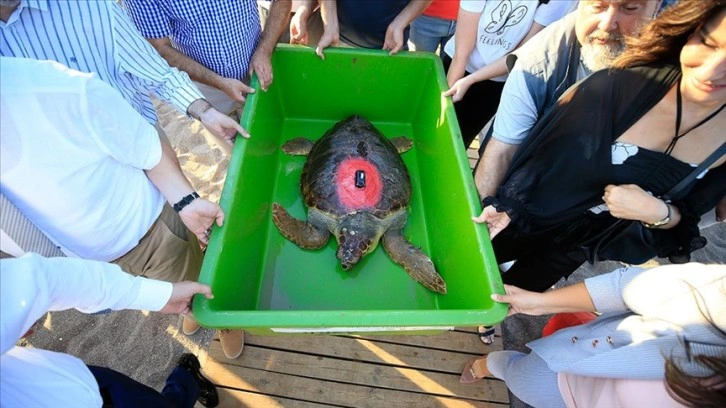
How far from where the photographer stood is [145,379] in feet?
6.16

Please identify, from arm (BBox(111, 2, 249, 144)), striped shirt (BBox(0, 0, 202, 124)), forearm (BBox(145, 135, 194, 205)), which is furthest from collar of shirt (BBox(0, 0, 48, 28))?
forearm (BBox(145, 135, 194, 205))

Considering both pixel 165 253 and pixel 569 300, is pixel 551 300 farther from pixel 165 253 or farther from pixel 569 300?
pixel 165 253

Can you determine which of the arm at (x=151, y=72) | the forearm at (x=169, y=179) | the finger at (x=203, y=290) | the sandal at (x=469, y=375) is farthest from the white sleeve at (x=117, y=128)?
the sandal at (x=469, y=375)

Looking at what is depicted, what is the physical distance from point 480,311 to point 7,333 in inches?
49.2

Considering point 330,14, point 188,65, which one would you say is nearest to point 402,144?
point 330,14

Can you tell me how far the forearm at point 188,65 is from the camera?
1742mm

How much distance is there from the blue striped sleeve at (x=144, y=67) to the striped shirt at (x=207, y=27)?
1.02ft

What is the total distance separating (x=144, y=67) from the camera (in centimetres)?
133

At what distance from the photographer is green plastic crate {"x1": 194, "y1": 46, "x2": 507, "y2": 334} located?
1294 millimetres

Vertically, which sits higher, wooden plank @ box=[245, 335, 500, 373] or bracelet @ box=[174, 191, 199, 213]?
bracelet @ box=[174, 191, 199, 213]

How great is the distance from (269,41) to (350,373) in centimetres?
179

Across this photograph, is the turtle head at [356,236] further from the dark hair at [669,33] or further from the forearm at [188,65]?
the dark hair at [669,33]

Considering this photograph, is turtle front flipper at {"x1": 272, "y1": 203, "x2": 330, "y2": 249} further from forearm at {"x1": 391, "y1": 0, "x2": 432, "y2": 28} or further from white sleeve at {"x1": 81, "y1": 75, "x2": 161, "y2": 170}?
forearm at {"x1": 391, "y1": 0, "x2": 432, "y2": 28}

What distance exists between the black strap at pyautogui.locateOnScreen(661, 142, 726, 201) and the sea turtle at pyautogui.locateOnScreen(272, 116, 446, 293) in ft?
3.11
